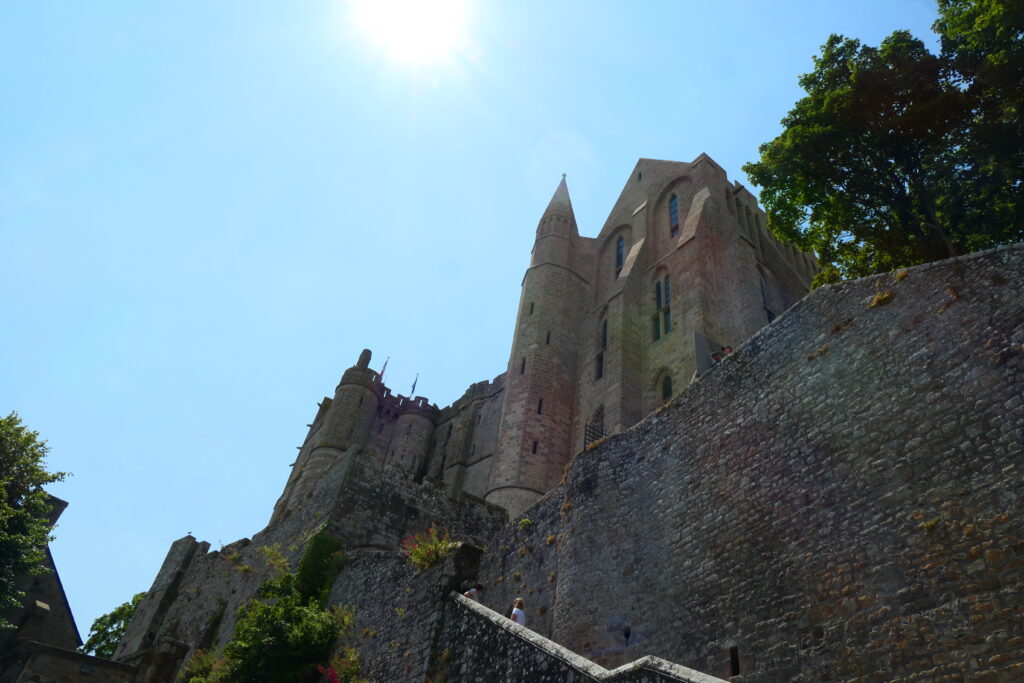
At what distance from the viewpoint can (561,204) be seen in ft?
109

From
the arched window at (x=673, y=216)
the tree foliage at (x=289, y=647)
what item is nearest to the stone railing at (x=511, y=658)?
the tree foliage at (x=289, y=647)

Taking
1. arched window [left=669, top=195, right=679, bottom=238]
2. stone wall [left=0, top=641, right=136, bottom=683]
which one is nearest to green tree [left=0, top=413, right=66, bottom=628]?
stone wall [left=0, top=641, right=136, bottom=683]

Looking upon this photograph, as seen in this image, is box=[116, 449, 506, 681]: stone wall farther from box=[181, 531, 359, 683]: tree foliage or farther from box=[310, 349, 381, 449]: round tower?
box=[310, 349, 381, 449]: round tower

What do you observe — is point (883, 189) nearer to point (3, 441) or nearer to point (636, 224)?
point (636, 224)

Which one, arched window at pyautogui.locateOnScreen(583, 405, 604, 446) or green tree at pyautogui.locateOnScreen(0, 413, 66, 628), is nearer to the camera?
green tree at pyautogui.locateOnScreen(0, 413, 66, 628)

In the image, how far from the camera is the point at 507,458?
2297cm

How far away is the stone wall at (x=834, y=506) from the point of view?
258 inches

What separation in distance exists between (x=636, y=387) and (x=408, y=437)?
16.7 metres

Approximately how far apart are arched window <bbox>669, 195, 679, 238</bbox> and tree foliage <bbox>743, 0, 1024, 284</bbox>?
37.4 ft

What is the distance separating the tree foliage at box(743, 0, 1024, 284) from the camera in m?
13.0

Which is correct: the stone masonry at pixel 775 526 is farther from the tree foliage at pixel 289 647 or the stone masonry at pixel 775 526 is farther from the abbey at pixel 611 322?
the abbey at pixel 611 322

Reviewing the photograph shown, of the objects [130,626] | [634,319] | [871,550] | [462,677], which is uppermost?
[634,319]

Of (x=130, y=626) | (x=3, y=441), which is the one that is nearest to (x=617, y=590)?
(x=3, y=441)

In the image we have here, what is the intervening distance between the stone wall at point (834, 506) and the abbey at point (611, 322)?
7516 millimetres
